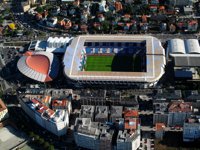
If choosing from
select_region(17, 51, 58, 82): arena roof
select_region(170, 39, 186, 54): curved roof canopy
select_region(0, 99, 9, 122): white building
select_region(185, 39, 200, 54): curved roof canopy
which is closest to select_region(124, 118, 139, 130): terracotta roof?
select_region(17, 51, 58, 82): arena roof

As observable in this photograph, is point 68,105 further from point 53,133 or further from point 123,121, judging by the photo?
point 123,121

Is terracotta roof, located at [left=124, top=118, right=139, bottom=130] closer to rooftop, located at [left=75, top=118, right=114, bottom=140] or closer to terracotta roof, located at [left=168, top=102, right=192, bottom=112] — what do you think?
rooftop, located at [left=75, top=118, right=114, bottom=140]

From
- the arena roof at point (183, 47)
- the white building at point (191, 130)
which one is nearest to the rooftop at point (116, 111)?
the white building at point (191, 130)

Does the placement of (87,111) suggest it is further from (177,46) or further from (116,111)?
(177,46)

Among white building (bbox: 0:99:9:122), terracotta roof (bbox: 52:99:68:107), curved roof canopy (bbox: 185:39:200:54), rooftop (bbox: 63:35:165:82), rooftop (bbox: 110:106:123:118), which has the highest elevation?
curved roof canopy (bbox: 185:39:200:54)

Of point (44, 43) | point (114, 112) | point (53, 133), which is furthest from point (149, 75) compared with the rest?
point (44, 43)

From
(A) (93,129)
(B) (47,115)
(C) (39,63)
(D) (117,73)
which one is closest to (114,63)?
(D) (117,73)

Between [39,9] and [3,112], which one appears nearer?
[3,112]
